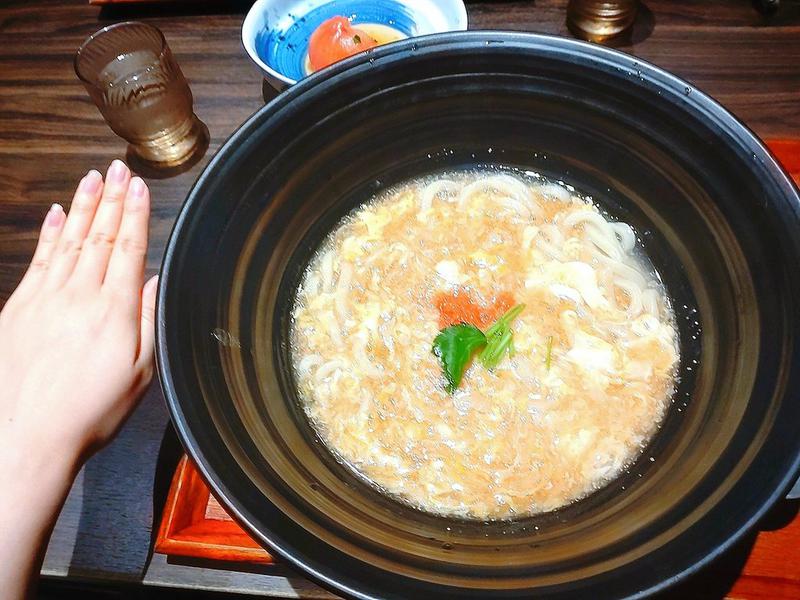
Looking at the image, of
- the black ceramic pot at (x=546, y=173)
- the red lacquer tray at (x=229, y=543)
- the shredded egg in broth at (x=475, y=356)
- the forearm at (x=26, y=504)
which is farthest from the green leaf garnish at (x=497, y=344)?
the forearm at (x=26, y=504)

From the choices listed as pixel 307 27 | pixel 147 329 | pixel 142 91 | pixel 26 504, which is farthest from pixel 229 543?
pixel 307 27

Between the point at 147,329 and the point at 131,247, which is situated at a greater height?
the point at 131,247

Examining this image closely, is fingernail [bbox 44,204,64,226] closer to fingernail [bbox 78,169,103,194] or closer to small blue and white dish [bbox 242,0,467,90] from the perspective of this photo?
fingernail [bbox 78,169,103,194]

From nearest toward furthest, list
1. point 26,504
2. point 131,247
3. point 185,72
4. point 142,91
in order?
point 26,504 < point 131,247 < point 142,91 < point 185,72

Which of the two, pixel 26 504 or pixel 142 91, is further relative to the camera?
pixel 142 91

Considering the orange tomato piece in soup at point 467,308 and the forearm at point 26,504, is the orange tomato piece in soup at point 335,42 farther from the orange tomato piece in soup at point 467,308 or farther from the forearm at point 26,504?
the forearm at point 26,504

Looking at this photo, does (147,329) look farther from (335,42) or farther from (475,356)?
(335,42)
